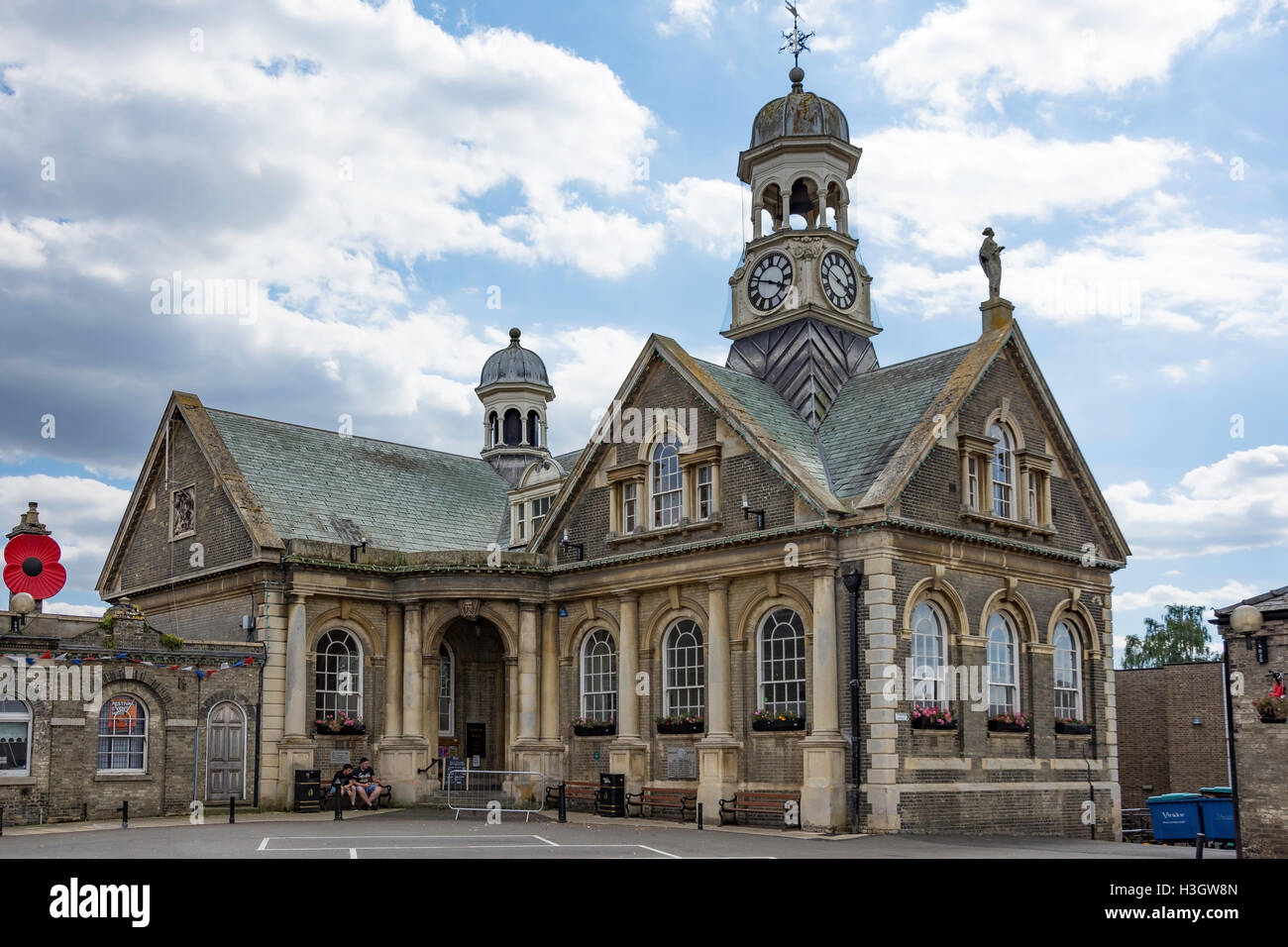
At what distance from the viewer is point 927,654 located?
27797 millimetres

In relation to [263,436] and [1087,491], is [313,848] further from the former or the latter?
[1087,491]

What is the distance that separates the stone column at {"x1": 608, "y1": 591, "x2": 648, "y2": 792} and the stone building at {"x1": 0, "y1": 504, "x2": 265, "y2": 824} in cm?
824

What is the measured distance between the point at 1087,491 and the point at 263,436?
21.2 m

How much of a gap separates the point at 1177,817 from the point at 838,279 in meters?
15.2

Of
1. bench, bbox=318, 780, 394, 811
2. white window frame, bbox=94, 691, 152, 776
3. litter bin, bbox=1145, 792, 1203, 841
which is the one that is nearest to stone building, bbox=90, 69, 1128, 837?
bench, bbox=318, 780, 394, 811

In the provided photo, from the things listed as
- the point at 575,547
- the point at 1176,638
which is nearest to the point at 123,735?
the point at 575,547

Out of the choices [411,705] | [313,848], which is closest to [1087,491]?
[411,705]

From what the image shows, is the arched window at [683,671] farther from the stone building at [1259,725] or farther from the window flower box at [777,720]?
the stone building at [1259,725]

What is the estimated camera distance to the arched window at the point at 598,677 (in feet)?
106

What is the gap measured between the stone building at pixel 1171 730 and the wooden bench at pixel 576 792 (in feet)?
50.1

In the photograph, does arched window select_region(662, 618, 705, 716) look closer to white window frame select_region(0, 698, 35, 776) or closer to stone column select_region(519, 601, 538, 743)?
stone column select_region(519, 601, 538, 743)

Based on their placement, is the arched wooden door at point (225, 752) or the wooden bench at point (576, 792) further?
the wooden bench at point (576, 792)

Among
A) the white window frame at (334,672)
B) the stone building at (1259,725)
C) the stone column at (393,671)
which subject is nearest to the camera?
the stone building at (1259,725)

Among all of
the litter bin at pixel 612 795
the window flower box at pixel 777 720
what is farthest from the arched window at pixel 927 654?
the litter bin at pixel 612 795
